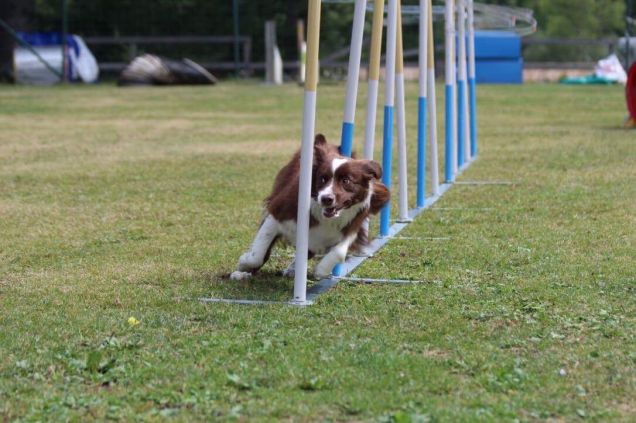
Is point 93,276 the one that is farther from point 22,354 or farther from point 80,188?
point 80,188

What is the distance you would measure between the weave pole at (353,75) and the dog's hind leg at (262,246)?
389 millimetres

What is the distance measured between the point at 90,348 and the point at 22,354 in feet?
0.89

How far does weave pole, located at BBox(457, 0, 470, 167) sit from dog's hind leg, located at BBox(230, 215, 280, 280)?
6299mm

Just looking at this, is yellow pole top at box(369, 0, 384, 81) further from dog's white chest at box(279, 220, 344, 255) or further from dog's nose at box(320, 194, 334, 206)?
dog's nose at box(320, 194, 334, 206)

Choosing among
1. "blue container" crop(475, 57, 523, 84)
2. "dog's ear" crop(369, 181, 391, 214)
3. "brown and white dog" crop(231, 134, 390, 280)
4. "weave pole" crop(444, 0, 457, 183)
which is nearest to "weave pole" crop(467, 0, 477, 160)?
"weave pole" crop(444, 0, 457, 183)

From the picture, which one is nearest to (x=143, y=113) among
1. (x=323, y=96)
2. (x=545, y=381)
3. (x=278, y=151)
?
(x=323, y=96)

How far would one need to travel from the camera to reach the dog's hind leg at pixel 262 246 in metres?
6.21

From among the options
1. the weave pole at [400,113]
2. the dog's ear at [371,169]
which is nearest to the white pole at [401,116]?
the weave pole at [400,113]

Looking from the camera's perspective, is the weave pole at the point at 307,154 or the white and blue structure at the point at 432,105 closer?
the weave pole at the point at 307,154

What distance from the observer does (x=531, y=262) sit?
6.65m

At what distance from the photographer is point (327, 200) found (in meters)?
5.78

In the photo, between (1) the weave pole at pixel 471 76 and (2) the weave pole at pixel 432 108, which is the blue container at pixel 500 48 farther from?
(2) the weave pole at pixel 432 108

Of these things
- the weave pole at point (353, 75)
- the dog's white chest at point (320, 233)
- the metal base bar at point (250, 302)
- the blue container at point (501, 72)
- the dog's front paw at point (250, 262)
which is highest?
the weave pole at point (353, 75)

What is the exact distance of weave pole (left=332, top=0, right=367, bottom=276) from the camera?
20.3 ft
